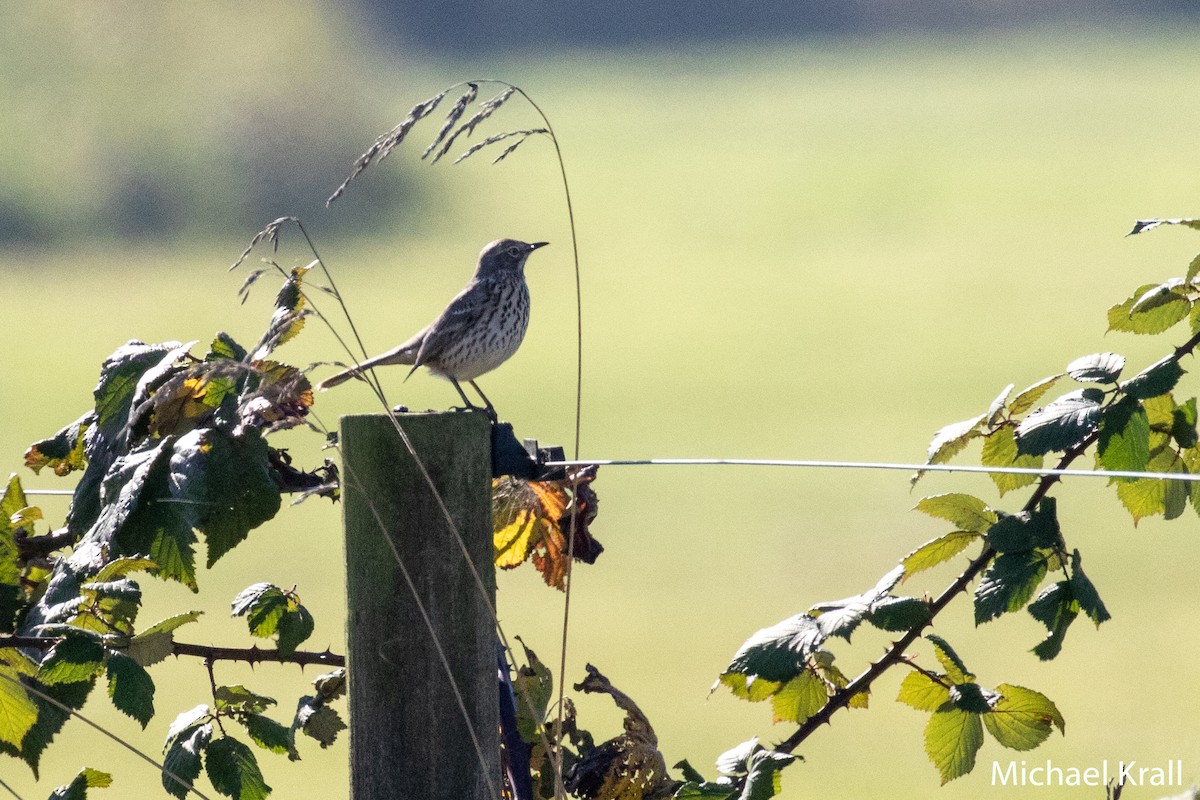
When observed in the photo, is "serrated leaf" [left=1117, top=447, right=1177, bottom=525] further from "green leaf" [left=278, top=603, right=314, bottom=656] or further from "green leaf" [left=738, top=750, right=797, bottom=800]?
"green leaf" [left=278, top=603, right=314, bottom=656]

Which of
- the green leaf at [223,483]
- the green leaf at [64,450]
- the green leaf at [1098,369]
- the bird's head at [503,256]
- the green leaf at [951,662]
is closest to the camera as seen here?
the green leaf at [951,662]

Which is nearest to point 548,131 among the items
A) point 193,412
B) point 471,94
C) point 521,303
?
point 471,94

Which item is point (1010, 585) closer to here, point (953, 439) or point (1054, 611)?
point (1054, 611)

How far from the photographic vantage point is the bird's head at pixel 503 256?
4.88m

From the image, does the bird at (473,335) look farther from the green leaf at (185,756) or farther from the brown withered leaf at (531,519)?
the green leaf at (185,756)

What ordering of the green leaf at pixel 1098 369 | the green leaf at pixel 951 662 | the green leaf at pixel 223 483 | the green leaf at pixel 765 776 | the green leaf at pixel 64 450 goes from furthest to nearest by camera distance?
the green leaf at pixel 64 450
the green leaf at pixel 223 483
the green leaf at pixel 1098 369
the green leaf at pixel 951 662
the green leaf at pixel 765 776

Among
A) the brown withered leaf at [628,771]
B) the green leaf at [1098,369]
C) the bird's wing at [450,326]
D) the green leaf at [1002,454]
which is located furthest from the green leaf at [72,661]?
the bird's wing at [450,326]

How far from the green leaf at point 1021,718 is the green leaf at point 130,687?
1.42 meters

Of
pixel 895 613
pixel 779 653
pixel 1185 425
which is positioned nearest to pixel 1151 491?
pixel 1185 425

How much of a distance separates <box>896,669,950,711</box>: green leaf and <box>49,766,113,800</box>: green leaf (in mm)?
1422

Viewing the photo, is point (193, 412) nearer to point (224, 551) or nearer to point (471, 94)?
point (224, 551)

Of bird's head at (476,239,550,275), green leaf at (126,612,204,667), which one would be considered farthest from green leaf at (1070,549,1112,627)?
Answer: bird's head at (476,239,550,275)

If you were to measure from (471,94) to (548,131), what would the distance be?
0.14 m

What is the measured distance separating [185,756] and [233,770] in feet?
0.31
